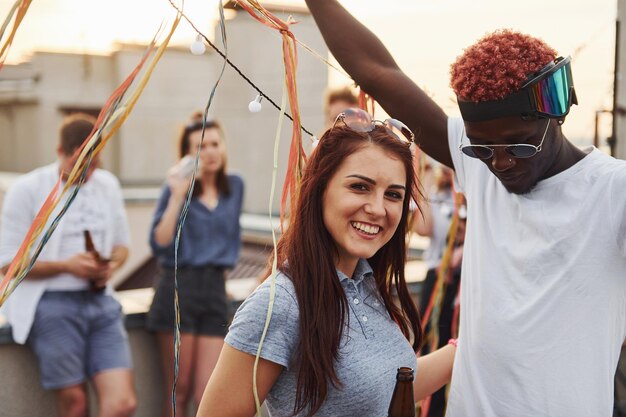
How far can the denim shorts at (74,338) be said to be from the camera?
3111 millimetres

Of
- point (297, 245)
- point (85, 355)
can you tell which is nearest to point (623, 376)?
point (85, 355)

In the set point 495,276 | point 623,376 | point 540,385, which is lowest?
point 623,376

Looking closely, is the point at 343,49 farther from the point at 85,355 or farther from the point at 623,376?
the point at 623,376

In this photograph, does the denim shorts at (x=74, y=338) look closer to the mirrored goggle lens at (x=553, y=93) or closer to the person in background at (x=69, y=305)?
the person in background at (x=69, y=305)

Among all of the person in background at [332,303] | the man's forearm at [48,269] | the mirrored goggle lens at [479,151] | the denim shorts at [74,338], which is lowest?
the denim shorts at [74,338]

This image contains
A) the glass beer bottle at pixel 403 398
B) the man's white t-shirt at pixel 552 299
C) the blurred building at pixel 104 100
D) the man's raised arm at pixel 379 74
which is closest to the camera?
the glass beer bottle at pixel 403 398

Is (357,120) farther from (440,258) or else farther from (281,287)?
(440,258)

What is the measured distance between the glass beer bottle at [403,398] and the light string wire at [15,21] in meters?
1.01

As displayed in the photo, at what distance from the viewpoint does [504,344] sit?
171 centimetres

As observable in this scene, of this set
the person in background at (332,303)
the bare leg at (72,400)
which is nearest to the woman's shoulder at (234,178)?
the bare leg at (72,400)

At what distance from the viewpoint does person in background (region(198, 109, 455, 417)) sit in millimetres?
1469

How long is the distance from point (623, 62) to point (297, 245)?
11.4 ft

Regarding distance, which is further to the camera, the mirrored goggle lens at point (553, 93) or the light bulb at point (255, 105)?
the light bulb at point (255, 105)

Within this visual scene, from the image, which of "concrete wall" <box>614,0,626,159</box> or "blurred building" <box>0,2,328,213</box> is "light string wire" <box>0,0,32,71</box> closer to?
"concrete wall" <box>614,0,626,159</box>
